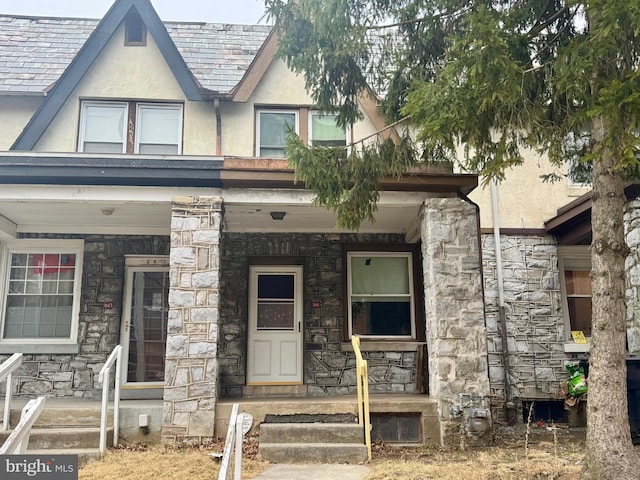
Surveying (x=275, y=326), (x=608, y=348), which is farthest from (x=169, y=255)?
(x=608, y=348)

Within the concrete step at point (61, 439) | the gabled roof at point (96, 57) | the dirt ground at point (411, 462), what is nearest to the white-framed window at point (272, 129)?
the gabled roof at point (96, 57)

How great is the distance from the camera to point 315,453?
5555mm

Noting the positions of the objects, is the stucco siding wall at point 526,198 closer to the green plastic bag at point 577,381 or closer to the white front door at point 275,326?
the green plastic bag at point 577,381

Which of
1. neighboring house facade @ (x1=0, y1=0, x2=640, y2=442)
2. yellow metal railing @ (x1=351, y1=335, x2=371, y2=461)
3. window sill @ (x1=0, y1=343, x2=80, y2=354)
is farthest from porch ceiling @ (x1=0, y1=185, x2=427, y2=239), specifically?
yellow metal railing @ (x1=351, y1=335, x2=371, y2=461)

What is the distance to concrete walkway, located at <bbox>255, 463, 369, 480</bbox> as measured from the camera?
4.89 meters

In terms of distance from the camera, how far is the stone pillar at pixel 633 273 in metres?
6.75

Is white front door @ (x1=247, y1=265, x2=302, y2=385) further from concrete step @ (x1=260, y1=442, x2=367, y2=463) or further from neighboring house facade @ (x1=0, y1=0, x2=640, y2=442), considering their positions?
concrete step @ (x1=260, y1=442, x2=367, y2=463)

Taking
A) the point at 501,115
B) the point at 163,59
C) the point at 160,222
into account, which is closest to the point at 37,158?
the point at 160,222

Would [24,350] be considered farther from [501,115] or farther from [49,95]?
[501,115]

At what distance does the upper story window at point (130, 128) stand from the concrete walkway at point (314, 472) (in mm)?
5134

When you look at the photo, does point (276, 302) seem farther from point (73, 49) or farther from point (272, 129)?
point (73, 49)

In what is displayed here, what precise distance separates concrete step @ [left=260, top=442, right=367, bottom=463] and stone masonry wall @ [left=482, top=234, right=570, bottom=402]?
3.85 meters

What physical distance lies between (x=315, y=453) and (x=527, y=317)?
480 cm

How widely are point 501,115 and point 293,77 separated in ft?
15.4
